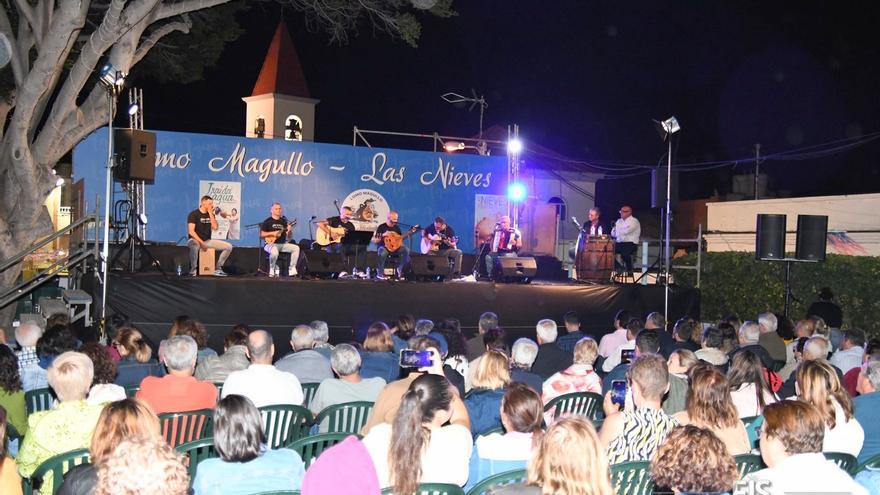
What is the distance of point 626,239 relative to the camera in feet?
50.9

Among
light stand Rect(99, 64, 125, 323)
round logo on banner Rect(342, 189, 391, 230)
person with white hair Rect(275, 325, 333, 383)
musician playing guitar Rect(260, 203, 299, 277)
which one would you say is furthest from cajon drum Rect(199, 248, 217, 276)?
person with white hair Rect(275, 325, 333, 383)

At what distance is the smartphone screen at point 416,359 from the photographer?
4.98 meters

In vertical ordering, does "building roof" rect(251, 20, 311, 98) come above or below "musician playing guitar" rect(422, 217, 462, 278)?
above

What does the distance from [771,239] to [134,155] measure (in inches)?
379

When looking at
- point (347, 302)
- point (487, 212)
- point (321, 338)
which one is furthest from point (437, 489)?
point (487, 212)

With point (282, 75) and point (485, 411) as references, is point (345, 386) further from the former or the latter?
point (282, 75)

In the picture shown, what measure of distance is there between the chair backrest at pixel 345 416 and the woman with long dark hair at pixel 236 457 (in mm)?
1771

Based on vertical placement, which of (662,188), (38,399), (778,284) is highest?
(662,188)

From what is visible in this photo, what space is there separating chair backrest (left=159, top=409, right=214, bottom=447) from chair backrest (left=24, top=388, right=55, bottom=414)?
1442mm

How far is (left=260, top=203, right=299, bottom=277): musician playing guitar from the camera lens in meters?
14.2

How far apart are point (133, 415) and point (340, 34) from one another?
11076 mm

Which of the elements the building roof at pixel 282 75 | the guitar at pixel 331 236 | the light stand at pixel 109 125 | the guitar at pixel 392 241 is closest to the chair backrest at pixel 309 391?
the light stand at pixel 109 125

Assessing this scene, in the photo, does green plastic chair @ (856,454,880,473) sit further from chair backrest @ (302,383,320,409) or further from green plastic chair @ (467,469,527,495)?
chair backrest @ (302,383,320,409)

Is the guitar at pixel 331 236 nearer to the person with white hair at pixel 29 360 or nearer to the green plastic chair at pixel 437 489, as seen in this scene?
the person with white hair at pixel 29 360
